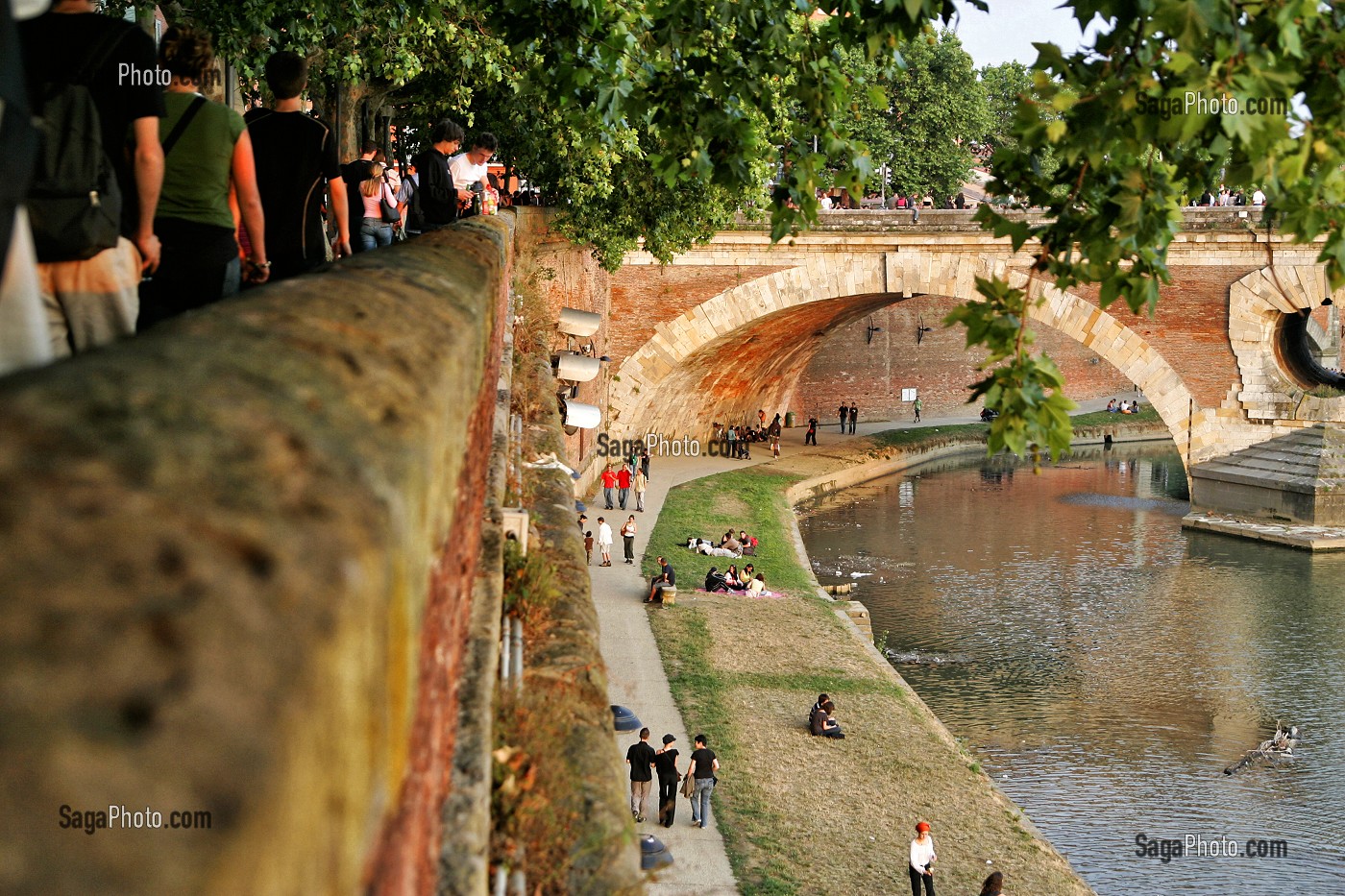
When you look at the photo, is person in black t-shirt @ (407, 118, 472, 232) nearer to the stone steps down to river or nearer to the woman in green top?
the woman in green top

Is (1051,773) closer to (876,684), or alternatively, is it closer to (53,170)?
(876,684)


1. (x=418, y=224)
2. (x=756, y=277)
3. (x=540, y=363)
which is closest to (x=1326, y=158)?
(x=418, y=224)

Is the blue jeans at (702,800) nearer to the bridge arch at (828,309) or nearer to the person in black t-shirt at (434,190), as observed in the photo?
the person in black t-shirt at (434,190)

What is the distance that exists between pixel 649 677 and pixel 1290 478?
16155 millimetres

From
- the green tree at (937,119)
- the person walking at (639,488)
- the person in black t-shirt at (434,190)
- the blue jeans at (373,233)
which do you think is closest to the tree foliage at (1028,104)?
the person in black t-shirt at (434,190)

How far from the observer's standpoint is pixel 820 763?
1298cm

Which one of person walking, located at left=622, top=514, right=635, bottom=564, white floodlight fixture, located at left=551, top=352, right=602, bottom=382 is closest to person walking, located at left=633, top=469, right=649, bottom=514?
person walking, located at left=622, top=514, right=635, bottom=564

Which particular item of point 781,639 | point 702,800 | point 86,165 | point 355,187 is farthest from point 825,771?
point 86,165

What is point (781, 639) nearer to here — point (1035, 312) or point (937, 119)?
point (1035, 312)

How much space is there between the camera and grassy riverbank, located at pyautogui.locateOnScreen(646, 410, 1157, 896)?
35.9 ft

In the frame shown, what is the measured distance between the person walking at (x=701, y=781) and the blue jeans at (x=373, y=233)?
490 centimetres

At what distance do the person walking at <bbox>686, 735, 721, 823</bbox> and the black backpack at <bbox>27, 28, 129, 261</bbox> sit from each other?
8765 mm

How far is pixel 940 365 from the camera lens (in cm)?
4250

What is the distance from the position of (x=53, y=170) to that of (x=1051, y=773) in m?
13.8
